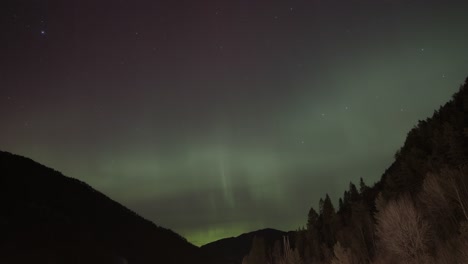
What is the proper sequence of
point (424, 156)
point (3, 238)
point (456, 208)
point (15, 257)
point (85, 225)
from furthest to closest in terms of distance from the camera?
point (85, 225) → point (3, 238) → point (15, 257) → point (424, 156) → point (456, 208)

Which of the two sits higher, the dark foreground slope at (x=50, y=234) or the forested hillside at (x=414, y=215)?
the dark foreground slope at (x=50, y=234)

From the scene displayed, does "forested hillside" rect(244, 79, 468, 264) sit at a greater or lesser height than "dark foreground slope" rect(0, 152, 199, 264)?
lesser

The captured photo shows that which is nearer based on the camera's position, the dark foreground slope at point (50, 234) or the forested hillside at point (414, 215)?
the forested hillside at point (414, 215)

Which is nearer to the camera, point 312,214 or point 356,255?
point 356,255

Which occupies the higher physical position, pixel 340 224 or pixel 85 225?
pixel 85 225

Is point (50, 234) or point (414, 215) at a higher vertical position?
point (50, 234)

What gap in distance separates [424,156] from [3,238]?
125317mm

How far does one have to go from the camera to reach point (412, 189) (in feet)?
272

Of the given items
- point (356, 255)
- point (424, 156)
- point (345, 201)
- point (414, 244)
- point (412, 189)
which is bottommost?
point (414, 244)

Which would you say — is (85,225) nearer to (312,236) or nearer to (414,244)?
(312,236)

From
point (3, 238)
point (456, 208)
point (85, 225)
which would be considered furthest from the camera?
point (85, 225)

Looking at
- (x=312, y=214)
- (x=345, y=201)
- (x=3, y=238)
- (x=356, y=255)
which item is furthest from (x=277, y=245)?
(x=3, y=238)

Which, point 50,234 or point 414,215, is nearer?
point 414,215

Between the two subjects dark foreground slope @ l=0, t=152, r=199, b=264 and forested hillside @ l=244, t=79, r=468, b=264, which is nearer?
forested hillside @ l=244, t=79, r=468, b=264
